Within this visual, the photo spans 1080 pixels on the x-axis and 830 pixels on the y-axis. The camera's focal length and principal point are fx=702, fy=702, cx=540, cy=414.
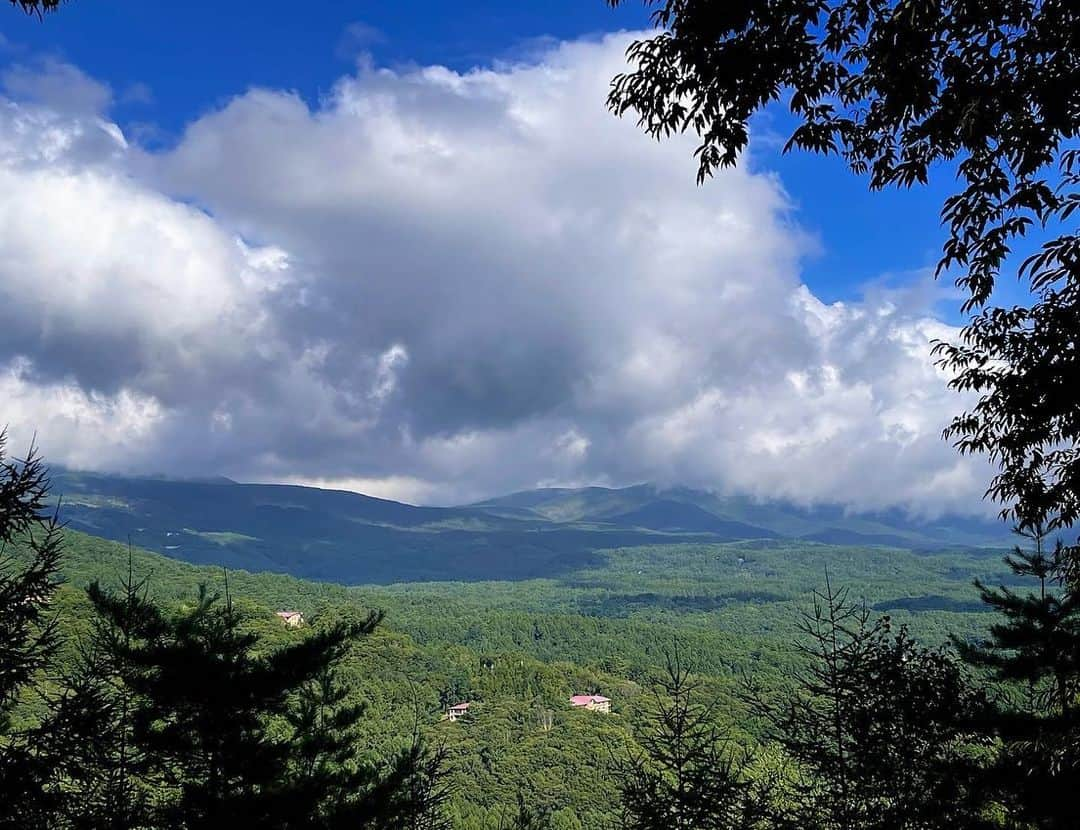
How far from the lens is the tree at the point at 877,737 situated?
6000 mm

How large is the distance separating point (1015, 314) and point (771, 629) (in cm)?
16423

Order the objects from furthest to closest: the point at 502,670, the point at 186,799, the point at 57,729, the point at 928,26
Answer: the point at 502,670 < the point at 186,799 < the point at 57,729 < the point at 928,26

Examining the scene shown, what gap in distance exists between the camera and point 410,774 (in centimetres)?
1100

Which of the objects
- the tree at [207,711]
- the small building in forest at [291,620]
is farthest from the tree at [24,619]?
the small building in forest at [291,620]

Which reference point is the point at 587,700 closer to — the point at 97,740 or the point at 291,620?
the point at 291,620

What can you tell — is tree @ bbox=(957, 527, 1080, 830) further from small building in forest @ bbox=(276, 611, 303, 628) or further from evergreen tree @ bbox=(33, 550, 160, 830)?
small building in forest @ bbox=(276, 611, 303, 628)

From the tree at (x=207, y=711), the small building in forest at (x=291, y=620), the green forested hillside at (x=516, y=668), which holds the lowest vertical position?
the green forested hillside at (x=516, y=668)

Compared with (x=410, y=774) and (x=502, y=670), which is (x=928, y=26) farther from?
(x=502, y=670)

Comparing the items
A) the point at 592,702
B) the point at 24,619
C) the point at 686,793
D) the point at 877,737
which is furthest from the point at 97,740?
the point at 592,702

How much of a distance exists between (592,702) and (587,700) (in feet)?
4.91

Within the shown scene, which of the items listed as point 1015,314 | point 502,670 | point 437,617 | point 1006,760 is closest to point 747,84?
point 1015,314

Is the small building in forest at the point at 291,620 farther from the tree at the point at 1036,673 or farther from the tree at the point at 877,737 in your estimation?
the tree at the point at 877,737

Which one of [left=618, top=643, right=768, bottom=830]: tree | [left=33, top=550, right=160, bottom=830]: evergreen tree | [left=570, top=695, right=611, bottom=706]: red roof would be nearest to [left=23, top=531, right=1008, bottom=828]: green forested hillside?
[left=33, top=550, right=160, bottom=830]: evergreen tree

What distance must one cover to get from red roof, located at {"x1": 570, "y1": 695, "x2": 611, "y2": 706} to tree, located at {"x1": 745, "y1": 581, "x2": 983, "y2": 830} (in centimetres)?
8113
